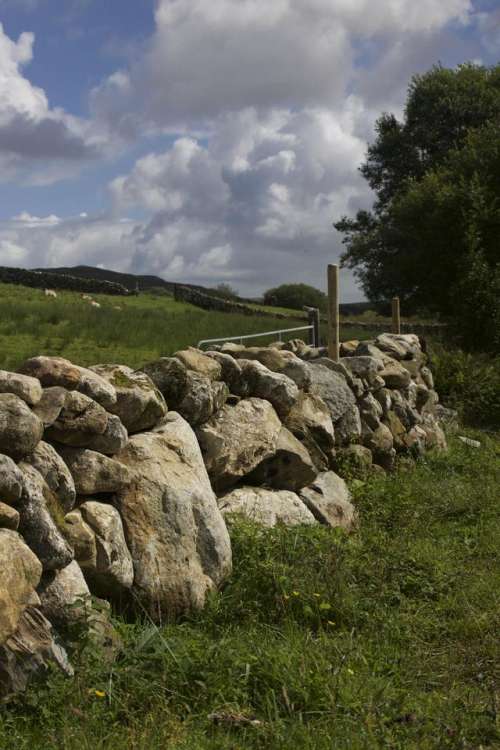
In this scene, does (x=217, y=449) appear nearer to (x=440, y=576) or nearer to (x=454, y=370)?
(x=440, y=576)

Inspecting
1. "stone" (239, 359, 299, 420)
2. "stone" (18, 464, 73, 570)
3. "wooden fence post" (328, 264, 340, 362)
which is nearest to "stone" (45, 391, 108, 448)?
"stone" (18, 464, 73, 570)

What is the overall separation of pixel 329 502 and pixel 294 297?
40180mm

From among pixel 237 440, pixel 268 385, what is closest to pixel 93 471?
pixel 237 440

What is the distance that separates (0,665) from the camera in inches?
147

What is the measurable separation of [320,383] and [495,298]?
37.6 feet

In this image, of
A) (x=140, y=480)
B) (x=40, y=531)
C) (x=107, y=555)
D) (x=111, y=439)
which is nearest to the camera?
(x=40, y=531)

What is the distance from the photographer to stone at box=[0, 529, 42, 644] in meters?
3.73

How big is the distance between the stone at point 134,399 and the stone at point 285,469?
1566 millimetres

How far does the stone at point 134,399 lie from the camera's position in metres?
5.47

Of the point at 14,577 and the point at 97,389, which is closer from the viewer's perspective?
the point at 14,577

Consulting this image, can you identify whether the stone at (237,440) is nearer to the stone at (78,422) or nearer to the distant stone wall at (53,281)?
the stone at (78,422)

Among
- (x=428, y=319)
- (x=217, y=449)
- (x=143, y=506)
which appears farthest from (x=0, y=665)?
(x=428, y=319)

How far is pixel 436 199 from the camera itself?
22250 mm

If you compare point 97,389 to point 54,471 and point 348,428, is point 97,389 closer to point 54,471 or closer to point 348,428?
point 54,471
